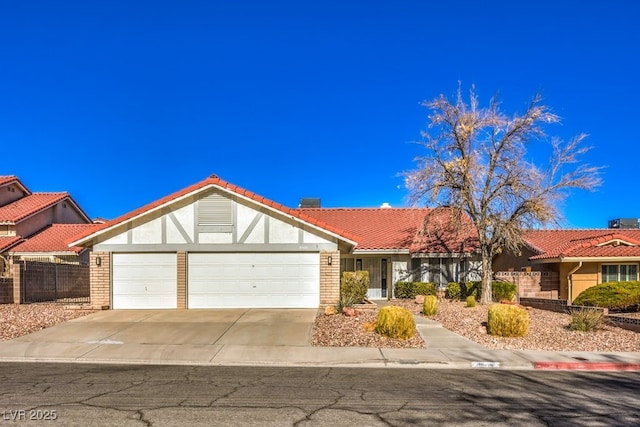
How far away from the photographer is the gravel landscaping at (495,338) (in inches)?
508

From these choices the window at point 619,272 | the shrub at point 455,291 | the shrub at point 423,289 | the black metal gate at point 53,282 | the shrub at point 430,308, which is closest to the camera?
the shrub at point 430,308

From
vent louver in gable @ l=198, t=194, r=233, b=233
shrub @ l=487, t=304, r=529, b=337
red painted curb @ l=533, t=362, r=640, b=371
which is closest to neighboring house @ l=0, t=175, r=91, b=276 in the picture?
vent louver in gable @ l=198, t=194, r=233, b=233

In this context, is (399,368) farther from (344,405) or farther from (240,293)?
(240,293)

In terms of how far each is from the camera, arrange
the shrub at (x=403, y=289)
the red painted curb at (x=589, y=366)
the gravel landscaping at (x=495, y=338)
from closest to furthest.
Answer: the red painted curb at (x=589, y=366) < the gravel landscaping at (x=495, y=338) < the shrub at (x=403, y=289)

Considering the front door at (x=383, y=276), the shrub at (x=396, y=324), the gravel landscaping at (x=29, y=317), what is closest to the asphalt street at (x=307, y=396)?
the shrub at (x=396, y=324)

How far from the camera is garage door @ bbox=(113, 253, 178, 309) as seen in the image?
1884 cm

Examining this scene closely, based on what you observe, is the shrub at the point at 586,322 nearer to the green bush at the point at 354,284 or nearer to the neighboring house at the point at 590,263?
the green bush at the point at 354,284

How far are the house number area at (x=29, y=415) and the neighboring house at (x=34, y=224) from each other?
66.7ft

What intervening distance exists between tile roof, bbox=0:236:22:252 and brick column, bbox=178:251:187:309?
14.1 meters

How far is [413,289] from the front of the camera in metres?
25.1

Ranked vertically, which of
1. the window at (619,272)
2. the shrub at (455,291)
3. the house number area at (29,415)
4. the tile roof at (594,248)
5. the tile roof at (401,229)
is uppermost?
the tile roof at (401,229)

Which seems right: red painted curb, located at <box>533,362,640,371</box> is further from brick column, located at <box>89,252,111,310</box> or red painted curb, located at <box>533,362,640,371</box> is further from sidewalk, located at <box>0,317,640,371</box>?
brick column, located at <box>89,252,111,310</box>

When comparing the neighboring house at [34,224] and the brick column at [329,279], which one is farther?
the neighboring house at [34,224]

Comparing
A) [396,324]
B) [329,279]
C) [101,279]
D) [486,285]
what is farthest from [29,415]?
[486,285]
